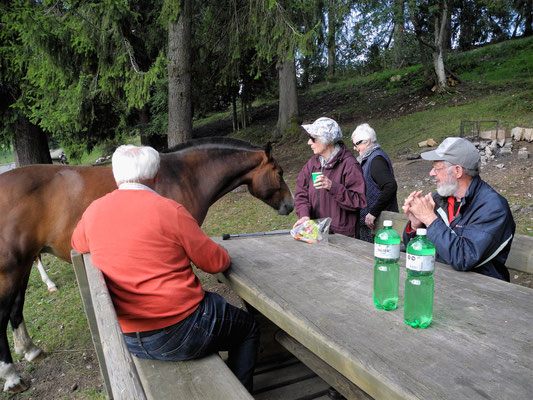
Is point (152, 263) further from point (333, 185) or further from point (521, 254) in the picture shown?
point (521, 254)

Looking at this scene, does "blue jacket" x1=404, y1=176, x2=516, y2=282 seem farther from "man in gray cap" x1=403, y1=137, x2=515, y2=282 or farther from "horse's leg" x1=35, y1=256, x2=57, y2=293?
"horse's leg" x1=35, y1=256, x2=57, y2=293

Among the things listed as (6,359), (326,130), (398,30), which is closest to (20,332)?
(6,359)

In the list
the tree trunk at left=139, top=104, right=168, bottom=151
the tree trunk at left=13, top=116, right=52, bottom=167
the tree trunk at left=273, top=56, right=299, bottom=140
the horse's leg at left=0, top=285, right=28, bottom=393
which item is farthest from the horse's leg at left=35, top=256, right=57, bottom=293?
the tree trunk at left=273, top=56, right=299, bottom=140

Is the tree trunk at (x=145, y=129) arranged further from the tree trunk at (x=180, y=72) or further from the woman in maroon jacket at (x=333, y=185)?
the woman in maroon jacket at (x=333, y=185)

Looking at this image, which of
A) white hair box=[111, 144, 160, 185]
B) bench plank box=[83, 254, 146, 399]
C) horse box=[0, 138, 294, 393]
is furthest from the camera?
horse box=[0, 138, 294, 393]

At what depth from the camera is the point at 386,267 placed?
1889 mm

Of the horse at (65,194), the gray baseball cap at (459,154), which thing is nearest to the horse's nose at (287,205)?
the horse at (65,194)

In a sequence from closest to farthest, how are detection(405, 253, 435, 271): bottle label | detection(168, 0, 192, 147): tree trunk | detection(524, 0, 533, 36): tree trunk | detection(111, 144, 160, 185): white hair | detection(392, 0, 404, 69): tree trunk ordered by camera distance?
detection(405, 253, 435, 271): bottle label, detection(111, 144, 160, 185): white hair, detection(168, 0, 192, 147): tree trunk, detection(392, 0, 404, 69): tree trunk, detection(524, 0, 533, 36): tree trunk

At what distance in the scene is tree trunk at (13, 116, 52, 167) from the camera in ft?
38.3

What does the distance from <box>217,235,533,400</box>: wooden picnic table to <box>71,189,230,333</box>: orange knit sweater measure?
44cm

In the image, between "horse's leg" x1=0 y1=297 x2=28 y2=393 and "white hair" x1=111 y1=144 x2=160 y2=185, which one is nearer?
"white hair" x1=111 y1=144 x2=160 y2=185

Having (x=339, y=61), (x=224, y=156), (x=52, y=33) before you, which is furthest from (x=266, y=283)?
(x=339, y=61)

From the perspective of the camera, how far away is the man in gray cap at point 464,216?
225cm

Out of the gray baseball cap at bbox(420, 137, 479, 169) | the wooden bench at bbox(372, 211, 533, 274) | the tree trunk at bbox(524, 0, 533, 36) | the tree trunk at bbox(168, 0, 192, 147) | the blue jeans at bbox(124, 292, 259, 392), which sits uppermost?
the tree trunk at bbox(524, 0, 533, 36)
